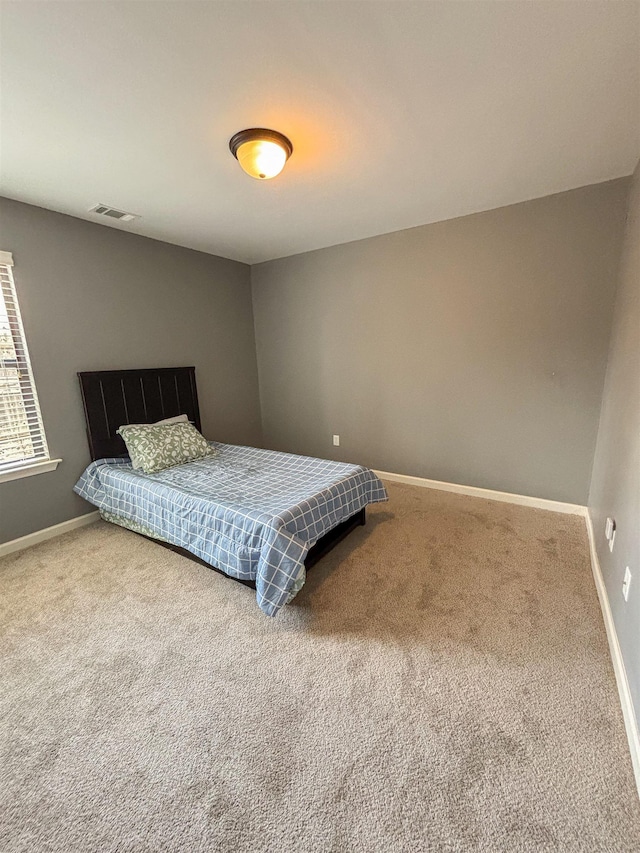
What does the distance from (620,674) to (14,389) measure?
12.1 ft

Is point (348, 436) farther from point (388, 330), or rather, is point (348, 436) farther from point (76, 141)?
point (76, 141)

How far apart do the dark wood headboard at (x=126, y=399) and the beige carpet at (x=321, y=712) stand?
1.07 metres

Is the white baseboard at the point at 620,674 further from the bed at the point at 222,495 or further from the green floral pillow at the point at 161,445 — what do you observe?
the green floral pillow at the point at 161,445

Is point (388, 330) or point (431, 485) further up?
point (388, 330)

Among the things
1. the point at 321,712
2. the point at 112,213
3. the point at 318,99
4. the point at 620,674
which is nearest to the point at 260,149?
the point at 318,99

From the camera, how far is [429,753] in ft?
3.92

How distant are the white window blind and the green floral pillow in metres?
0.59

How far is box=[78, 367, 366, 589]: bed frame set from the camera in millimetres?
2764

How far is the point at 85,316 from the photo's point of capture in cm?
278

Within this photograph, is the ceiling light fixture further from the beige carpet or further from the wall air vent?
the beige carpet

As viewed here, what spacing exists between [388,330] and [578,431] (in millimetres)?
1740

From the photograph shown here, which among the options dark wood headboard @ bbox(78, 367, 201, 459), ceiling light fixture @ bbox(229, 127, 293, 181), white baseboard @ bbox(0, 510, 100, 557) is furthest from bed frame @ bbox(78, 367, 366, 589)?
ceiling light fixture @ bbox(229, 127, 293, 181)

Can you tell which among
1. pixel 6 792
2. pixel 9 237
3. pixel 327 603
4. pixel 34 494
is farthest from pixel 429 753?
pixel 9 237

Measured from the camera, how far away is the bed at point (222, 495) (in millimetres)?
1841
